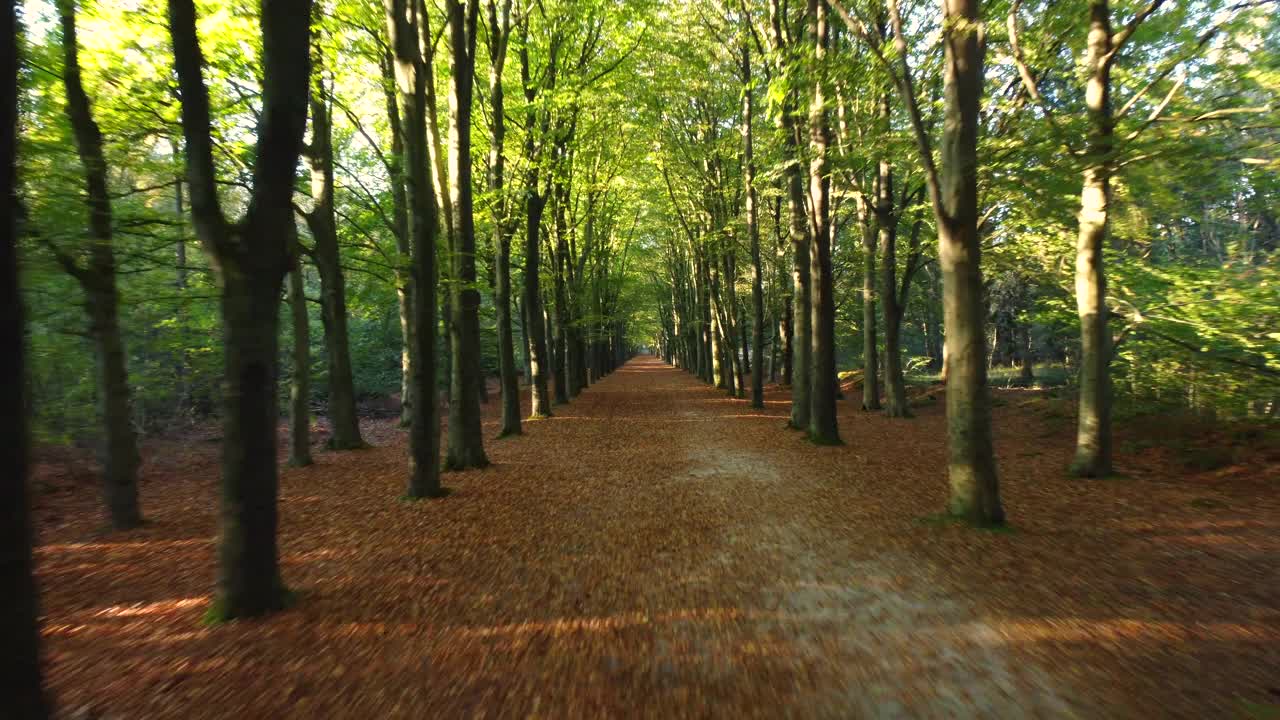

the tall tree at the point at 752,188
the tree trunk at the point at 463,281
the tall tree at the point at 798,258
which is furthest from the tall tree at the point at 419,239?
the tall tree at the point at 752,188

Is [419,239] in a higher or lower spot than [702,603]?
higher

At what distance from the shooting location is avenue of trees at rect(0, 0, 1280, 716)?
4.66 meters

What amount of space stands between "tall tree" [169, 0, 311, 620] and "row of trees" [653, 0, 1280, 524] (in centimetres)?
633

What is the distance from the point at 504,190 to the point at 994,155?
10.2 meters

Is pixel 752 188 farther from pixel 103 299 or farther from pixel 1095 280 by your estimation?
pixel 103 299

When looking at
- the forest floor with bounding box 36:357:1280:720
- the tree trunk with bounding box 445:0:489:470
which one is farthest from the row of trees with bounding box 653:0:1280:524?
the tree trunk with bounding box 445:0:489:470

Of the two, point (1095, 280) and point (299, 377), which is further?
point (299, 377)

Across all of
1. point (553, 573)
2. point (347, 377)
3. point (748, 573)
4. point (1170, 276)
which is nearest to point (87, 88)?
point (347, 377)

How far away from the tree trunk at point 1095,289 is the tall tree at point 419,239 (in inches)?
377

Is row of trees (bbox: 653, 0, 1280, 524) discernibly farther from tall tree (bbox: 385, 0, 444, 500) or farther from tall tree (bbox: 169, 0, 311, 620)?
tall tree (bbox: 169, 0, 311, 620)

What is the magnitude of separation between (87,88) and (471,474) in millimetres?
7932

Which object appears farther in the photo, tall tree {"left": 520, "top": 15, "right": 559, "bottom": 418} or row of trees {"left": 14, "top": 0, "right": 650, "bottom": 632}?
tall tree {"left": 520, "top": 15, "right": 559, "bottom": 418}

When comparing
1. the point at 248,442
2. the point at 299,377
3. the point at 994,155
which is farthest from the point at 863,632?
the point at 299,377

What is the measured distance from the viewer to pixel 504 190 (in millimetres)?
14125
